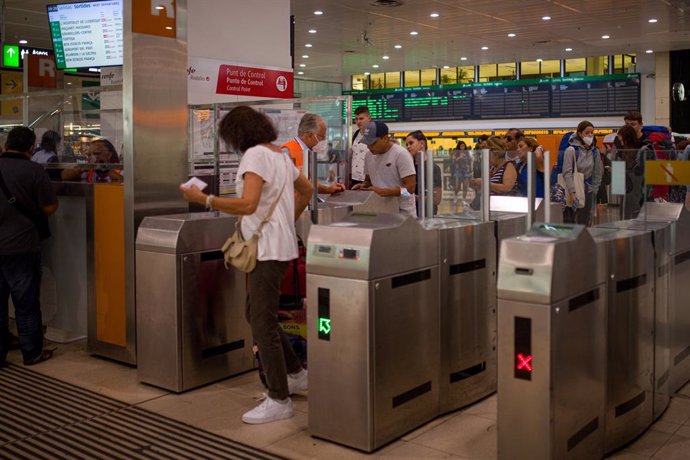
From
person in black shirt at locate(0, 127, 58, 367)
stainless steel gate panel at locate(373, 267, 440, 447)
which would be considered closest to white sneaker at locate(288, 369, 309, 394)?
stainless steel gate panel at locate(373, 267, 440, 447)

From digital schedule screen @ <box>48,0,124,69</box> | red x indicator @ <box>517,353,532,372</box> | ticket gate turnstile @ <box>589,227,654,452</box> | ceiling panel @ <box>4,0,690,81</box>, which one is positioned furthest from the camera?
ceiling panel @ <box>4,0,690,81</box>

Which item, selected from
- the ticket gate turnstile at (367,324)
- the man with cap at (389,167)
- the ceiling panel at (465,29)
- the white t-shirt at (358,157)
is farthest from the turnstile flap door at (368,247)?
the ceiling panel at (465,29)

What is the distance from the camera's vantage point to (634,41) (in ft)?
45.2

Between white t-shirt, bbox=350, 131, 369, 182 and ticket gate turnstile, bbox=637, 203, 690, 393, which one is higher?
white t-shirt, bbox=350, 131, 369, 182

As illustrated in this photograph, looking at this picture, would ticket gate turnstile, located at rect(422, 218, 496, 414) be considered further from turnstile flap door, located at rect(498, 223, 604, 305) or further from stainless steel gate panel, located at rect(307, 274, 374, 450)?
turnstile flap door, located at rect(498, 223, 604, 305)

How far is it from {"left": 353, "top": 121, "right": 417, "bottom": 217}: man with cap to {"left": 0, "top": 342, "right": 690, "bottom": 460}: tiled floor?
70.6 inches

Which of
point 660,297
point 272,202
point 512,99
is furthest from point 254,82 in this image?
point 512,99

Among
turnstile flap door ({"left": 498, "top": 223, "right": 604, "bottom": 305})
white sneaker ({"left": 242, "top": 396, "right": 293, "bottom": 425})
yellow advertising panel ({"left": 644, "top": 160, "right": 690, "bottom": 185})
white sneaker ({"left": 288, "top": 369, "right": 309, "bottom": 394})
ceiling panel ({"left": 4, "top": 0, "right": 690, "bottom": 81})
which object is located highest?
ceiling panel ({"left": 4, "top": 0, "right": 690, "bottom": 81})

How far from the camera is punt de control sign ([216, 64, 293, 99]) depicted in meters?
7.38

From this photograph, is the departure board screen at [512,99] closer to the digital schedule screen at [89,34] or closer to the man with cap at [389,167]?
the man with cap at [389,167]

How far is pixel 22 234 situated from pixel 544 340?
3586 mm

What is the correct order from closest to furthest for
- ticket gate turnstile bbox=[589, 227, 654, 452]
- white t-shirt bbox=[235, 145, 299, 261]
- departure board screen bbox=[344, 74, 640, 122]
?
ticket gate turnstile bbox=[589, 227, 654, 452] < white t-shirt bbox=[235, 145, 299, 261] < departure board screen bbox=[344, 74, 640, 122]

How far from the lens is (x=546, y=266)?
3006 millimetres

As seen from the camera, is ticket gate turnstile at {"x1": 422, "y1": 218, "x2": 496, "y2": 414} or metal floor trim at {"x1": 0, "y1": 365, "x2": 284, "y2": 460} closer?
metal floor trim at {"x1": 0, "y1": 365, "x2": 284, "y2": 460}
